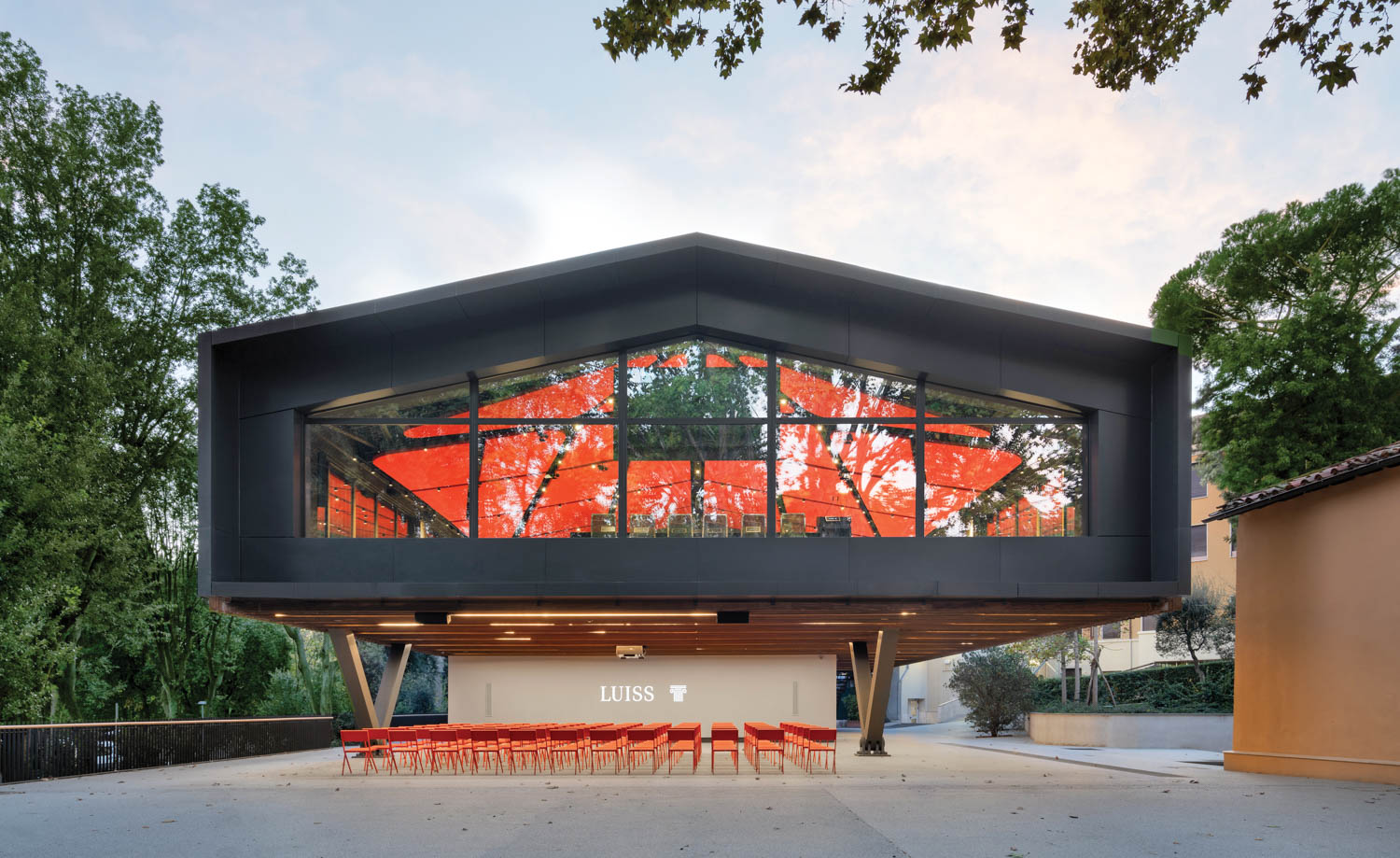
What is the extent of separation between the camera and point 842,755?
Result: 2005 cm

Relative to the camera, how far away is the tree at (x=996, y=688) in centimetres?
3209

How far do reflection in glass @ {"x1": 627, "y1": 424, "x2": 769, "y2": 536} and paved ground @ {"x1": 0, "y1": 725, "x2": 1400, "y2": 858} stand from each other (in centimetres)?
382

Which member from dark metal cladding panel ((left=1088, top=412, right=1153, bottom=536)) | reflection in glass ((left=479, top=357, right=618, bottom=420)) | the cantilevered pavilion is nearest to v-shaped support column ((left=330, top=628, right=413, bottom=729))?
the cantilevered pavilion

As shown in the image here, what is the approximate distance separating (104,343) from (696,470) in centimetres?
1732

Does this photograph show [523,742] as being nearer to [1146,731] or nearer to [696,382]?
[696,382]

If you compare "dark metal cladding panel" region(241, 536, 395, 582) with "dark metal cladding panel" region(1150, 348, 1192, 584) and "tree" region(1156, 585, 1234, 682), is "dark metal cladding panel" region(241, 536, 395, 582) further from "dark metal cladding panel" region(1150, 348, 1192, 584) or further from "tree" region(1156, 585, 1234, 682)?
"tree" region(1156, 585, 1234, 682)

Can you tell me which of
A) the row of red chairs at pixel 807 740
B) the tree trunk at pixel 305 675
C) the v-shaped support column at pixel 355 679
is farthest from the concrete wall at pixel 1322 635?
the tree trunk at pixel 305 675

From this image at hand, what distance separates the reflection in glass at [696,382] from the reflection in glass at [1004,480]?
2.77 m

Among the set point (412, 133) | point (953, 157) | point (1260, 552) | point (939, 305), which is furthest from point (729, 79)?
point (412, 133)

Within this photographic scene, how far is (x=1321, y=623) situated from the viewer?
14.5 metres

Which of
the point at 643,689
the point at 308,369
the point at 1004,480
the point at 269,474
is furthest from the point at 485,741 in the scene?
the point at 643,689

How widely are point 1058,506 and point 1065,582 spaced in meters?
1.17

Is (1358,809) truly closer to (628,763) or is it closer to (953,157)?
(628,763)

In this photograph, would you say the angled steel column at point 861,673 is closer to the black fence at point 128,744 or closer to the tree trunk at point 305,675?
the black fence at point 128,744
